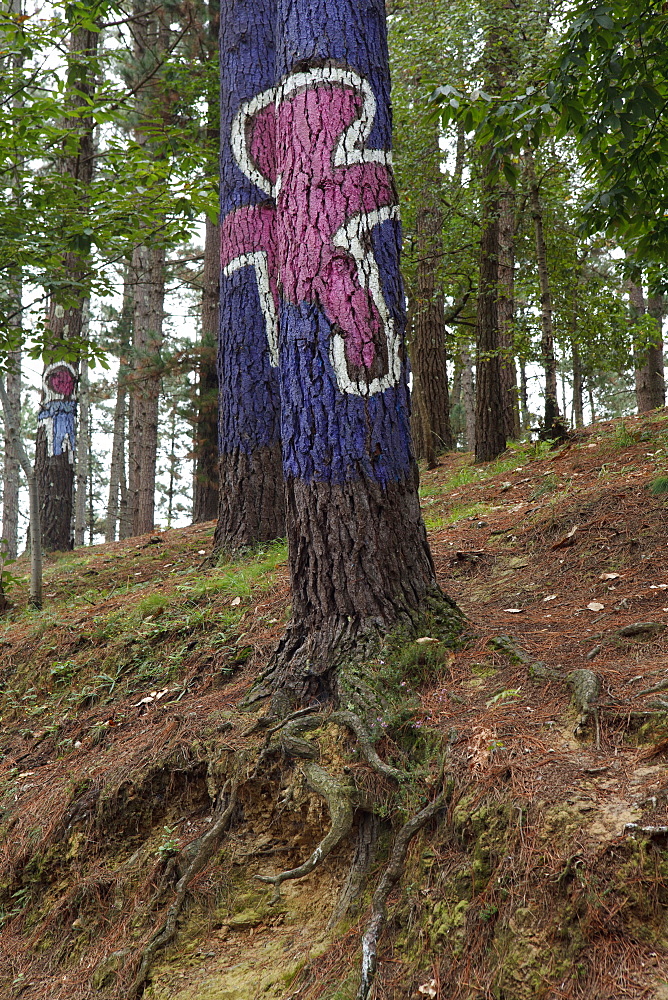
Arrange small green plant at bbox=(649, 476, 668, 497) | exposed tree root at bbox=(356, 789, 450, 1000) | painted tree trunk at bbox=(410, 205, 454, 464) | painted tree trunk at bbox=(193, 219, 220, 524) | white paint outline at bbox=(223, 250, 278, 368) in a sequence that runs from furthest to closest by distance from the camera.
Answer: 1. painted tree trunk at bbox=(410, 205, 454, 464)
2. painted tree trunk at bbox=(193, 219, 220, 524)
3. white paint outline at bbox=(223, 250, 278, 368)
4. small green plant at bbox=(649, 476, 668, 497)
5. exposed tree root at bbox=(356, 789, 450, 1000)

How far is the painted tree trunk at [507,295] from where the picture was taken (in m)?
8.45

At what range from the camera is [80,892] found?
2.96 m

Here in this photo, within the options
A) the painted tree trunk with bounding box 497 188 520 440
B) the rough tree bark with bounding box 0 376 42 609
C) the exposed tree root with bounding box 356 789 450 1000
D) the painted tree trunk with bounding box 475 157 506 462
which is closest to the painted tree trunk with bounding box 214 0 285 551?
the rough tree bark with bounding box 0 376 42 609

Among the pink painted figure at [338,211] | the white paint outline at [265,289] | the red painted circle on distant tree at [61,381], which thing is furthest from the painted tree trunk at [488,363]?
the red painted circle on distant tree at [61,381]

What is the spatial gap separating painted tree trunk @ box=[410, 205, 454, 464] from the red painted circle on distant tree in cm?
513

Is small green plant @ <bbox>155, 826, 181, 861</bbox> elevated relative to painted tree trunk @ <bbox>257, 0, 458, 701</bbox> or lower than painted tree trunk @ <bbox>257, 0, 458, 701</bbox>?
lower

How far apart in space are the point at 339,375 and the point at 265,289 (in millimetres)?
2830

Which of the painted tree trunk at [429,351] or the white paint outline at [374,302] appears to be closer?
the white paint outline at [374,302]

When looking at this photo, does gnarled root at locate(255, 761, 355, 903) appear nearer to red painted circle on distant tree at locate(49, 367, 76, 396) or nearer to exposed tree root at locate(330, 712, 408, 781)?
exposed tree root at locate(330, 712, 408, 781)

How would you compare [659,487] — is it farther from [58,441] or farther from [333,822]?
[58,441]

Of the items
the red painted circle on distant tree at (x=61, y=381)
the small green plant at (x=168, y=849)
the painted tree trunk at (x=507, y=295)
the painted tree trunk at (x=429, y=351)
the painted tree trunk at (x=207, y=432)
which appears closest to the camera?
the small green plant at (x=168, y=849)

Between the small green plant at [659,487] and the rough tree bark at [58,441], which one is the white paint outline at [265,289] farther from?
the rough tree bark at [58,441]

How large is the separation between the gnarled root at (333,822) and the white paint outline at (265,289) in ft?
12.5

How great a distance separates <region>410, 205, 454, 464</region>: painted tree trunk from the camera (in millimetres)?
10062
